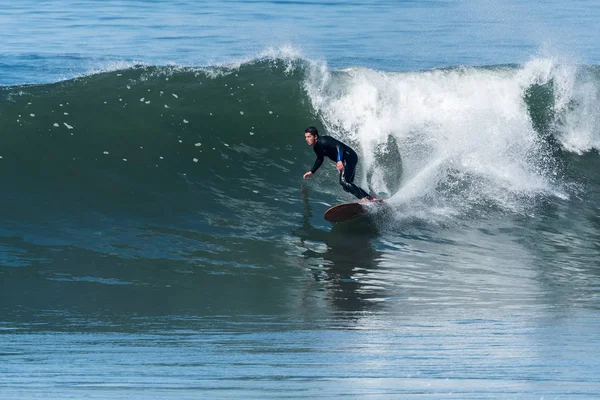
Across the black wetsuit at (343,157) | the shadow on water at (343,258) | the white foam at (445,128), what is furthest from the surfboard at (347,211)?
the white foam at (445,128)

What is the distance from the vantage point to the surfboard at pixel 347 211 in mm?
10219

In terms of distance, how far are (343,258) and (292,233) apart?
1.17 m

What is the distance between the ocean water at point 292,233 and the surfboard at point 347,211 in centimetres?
16

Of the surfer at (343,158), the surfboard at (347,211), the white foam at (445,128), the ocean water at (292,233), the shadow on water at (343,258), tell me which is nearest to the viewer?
the ocean water at (292,233)

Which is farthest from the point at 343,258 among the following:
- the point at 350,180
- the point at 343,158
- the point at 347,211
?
the point at 343,158

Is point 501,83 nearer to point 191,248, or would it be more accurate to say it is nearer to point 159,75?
point 159,75

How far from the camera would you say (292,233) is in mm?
10297

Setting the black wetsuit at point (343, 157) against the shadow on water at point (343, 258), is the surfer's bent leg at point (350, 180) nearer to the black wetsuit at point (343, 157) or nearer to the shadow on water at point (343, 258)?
the black wetsuit at point (343, 157)

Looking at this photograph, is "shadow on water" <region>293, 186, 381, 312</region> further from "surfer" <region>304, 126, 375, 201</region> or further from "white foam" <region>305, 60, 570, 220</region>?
"white foam" <region>305, 60, 570, 220</region>

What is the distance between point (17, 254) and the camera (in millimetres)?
8961

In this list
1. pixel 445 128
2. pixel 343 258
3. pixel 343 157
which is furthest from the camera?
pixel 445 128

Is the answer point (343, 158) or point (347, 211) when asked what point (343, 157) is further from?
point (347, 211)

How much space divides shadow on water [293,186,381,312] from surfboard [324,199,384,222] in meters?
0.07

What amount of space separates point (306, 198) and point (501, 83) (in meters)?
5.87
